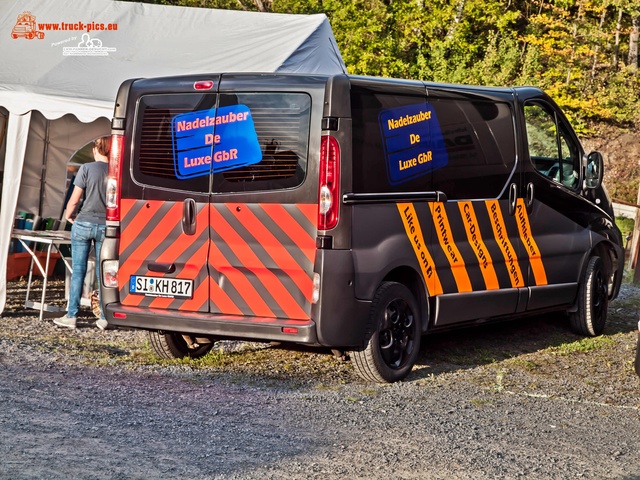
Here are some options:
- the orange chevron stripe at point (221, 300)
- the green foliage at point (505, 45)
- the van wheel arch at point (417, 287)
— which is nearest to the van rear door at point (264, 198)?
the orange chevron stripe at point (221, 300)

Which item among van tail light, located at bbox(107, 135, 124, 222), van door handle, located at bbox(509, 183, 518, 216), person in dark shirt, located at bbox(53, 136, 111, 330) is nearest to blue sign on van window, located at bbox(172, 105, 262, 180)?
van tail light, located at bbox(107, 135, 124, 222)

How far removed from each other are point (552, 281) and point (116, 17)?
676 centimetres

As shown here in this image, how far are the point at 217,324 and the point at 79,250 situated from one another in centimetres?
334

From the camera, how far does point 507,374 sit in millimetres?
8938

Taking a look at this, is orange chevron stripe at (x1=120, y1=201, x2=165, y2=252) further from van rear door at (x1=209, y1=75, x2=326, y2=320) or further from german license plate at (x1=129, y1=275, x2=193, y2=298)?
van rear door at (x1=209, y1=75, x2=326, y2=320)

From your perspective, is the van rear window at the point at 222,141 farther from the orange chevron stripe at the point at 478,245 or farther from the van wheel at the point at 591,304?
the van wheel at the point at 591,304

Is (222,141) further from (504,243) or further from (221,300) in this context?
(504,243)

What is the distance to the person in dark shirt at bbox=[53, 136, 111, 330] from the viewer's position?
10.7 meters

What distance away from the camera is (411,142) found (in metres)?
8.32
